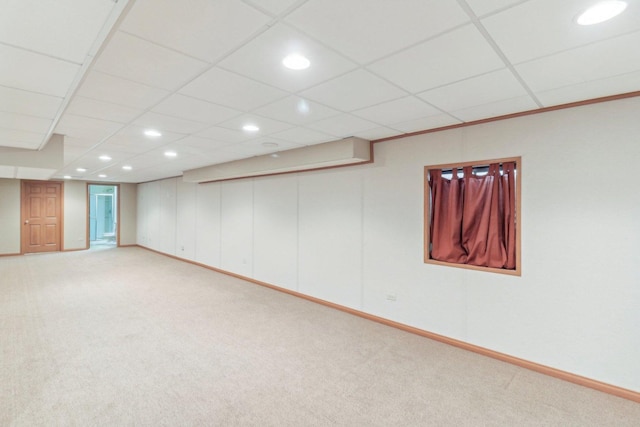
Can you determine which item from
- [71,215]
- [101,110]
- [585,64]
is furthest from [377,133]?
[71,215]

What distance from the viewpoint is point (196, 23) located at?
1563 mm

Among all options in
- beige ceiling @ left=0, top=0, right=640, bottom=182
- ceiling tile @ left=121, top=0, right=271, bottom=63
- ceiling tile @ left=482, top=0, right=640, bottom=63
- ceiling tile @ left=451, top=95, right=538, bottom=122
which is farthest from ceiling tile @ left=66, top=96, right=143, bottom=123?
ceiling tile @ left=451, top=95, right=538, bottom=122

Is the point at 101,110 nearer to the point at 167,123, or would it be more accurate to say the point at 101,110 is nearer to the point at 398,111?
the point at 167,123

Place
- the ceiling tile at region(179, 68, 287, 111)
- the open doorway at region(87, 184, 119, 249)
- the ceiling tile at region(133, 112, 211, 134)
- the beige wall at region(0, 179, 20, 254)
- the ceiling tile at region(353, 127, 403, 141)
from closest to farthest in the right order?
the ceiling tile at region(179, 68, 287, 111), the ceiling tile at region(133, 112, 211, 134), the ceiling tile at region(353, 127, 403, 141), the beige wall at region(0, 179, 20, 254), the open doorway at region(87, 184, 119, 249)

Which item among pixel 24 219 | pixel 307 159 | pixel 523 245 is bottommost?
pixel 523 245

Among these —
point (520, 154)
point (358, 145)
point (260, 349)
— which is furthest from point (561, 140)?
point (260, 349)

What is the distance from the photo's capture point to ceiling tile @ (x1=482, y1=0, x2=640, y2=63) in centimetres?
144

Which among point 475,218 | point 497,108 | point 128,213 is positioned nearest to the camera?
point 497,108

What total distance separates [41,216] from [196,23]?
11.3 metres

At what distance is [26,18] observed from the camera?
4.72ft

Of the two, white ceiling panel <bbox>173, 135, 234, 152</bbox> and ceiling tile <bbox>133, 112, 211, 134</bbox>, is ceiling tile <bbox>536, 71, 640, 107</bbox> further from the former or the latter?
white ceiling panel <bbox>173, 135, 234, 152</bbox>

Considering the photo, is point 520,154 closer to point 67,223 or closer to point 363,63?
point 363,63

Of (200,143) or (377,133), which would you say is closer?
(377,133)

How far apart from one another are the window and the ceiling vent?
2.91 feet
